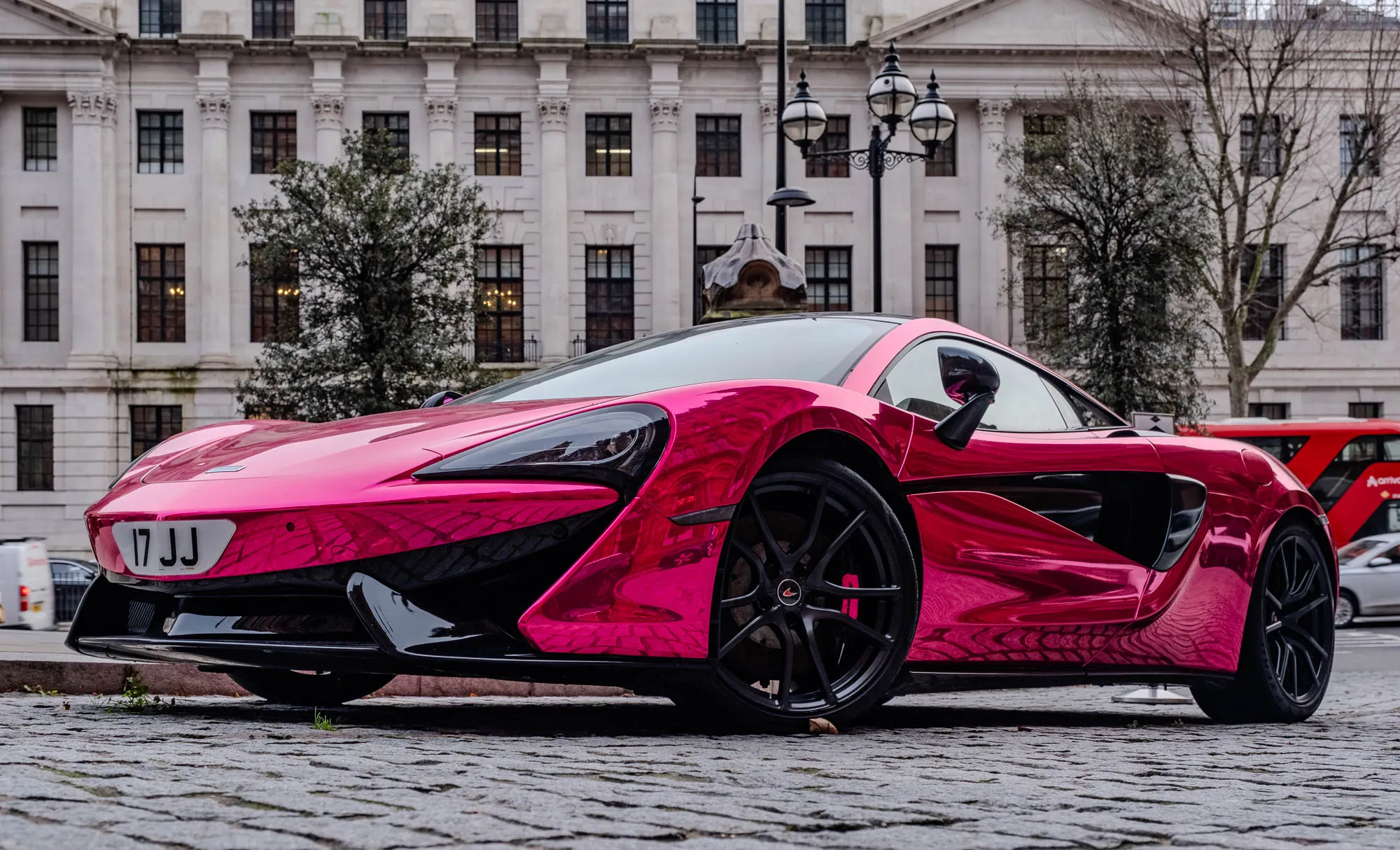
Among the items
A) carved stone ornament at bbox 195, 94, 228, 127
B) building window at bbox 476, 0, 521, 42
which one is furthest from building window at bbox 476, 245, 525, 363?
carved stone ornament at bbox 195, 94, 228, 127

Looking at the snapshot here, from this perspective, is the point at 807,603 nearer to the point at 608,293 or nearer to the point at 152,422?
the point at 608,293

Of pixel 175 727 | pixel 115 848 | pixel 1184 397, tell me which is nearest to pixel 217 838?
pixel 115 848

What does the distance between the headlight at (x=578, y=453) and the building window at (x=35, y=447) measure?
4550 centimetres

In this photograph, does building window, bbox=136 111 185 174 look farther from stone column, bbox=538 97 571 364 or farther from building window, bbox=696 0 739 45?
building window, bbox=696 0 739 45

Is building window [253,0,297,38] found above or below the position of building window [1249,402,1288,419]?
above

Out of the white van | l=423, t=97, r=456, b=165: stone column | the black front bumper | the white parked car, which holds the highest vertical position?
l=423, t=97, r=456, b=165: stone column

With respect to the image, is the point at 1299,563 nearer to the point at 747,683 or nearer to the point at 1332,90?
the point at 747,683

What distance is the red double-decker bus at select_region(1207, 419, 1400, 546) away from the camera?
29922mm

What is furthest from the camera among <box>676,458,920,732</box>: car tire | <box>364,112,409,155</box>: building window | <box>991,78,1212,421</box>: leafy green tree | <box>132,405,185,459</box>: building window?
<box>364,112,409,155</box>: building window

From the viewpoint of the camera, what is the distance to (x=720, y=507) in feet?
13.1

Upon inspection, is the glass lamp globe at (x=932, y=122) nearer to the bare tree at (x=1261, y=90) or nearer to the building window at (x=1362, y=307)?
the bare tree at (x=1261, y=90)

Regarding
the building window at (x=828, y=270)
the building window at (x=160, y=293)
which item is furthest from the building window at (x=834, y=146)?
the building window at (x=160, y=293)

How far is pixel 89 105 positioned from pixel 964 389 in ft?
152

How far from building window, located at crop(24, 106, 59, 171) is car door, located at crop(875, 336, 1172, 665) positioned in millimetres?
46578
